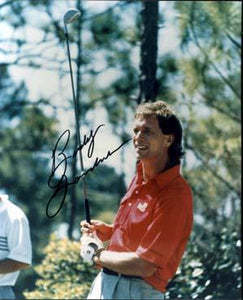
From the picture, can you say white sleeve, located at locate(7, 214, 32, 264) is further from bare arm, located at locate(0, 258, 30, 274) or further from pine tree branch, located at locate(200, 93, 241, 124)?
pine tree branch, located at locate(200, 93, 241, 124)

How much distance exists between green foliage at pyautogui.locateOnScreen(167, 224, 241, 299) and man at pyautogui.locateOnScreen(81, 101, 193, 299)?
316cm

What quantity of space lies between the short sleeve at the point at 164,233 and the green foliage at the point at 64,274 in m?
3.61

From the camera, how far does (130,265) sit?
2.27 m

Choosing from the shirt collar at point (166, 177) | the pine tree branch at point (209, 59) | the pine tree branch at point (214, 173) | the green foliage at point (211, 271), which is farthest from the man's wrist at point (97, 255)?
the pine tree branch at point (214, 173)

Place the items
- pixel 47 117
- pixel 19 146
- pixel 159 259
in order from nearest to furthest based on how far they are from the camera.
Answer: pixel 159 259 < pixel 47 117 < pixel 19 146

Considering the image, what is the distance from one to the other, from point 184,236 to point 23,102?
25.8 feet

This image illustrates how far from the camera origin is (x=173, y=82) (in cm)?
874

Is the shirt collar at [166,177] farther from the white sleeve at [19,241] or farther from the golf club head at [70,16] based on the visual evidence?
the white sleeve at [19,241]

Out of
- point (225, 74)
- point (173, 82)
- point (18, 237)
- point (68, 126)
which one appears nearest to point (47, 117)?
point (68, 126)

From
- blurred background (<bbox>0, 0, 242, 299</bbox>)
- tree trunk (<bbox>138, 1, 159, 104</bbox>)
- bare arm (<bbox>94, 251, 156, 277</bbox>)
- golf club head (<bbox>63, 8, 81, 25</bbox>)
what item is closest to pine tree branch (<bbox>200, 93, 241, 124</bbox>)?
blurred background (<bbox>0, 0, 242, 299</bbox>)

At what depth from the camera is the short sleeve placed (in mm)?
2262

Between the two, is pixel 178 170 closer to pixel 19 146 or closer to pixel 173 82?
pixel 173 82

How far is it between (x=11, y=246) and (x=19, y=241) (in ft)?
0.12

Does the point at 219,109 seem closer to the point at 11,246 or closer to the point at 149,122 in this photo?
the point at 11,246
